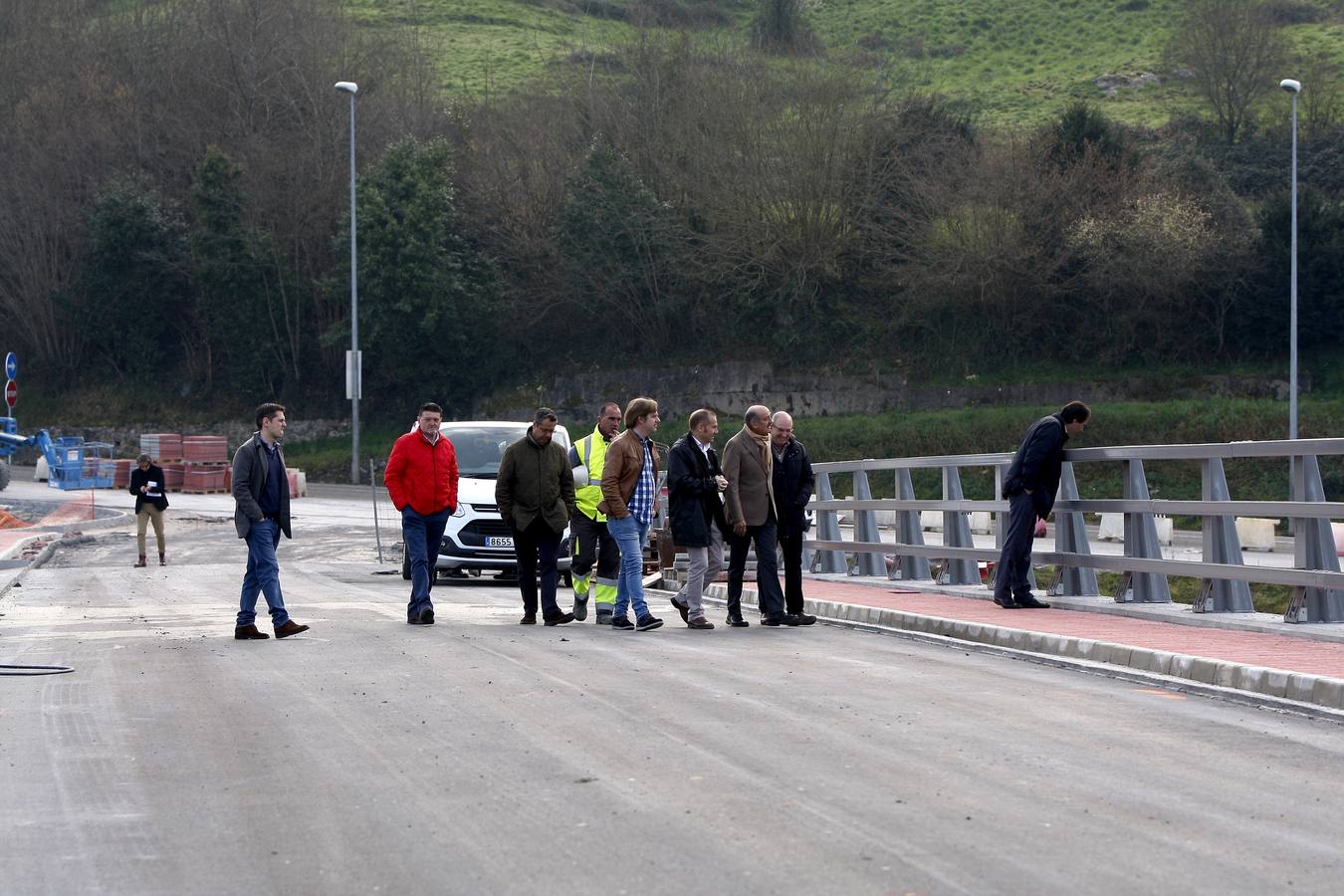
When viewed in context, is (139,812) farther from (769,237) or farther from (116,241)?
(116,241)

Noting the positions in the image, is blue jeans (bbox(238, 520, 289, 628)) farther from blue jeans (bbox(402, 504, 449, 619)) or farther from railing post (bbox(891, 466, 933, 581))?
railing post (bbox(891, 466, 933, 581))

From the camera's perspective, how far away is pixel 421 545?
13.9 meters

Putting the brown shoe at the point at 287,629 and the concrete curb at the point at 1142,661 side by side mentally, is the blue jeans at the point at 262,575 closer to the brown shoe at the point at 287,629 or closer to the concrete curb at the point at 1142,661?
the brown shoe at the point at 287,629

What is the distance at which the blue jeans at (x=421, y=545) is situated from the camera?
13.6 meters

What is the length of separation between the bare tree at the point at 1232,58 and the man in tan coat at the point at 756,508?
49857mm

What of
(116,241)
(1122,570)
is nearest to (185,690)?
(1122,570)

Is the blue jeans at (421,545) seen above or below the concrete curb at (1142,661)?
above

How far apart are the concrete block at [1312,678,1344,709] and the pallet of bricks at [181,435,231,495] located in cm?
4580

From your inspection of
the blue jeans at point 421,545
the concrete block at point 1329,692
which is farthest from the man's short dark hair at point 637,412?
the concrete block at point 1329,692

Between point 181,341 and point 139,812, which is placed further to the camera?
point 181,341

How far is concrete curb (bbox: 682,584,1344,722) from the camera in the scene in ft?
28.8

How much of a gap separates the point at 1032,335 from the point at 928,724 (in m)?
43.1

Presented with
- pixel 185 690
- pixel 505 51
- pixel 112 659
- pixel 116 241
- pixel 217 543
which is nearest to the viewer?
pixel 185 690

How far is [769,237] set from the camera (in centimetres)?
5247
